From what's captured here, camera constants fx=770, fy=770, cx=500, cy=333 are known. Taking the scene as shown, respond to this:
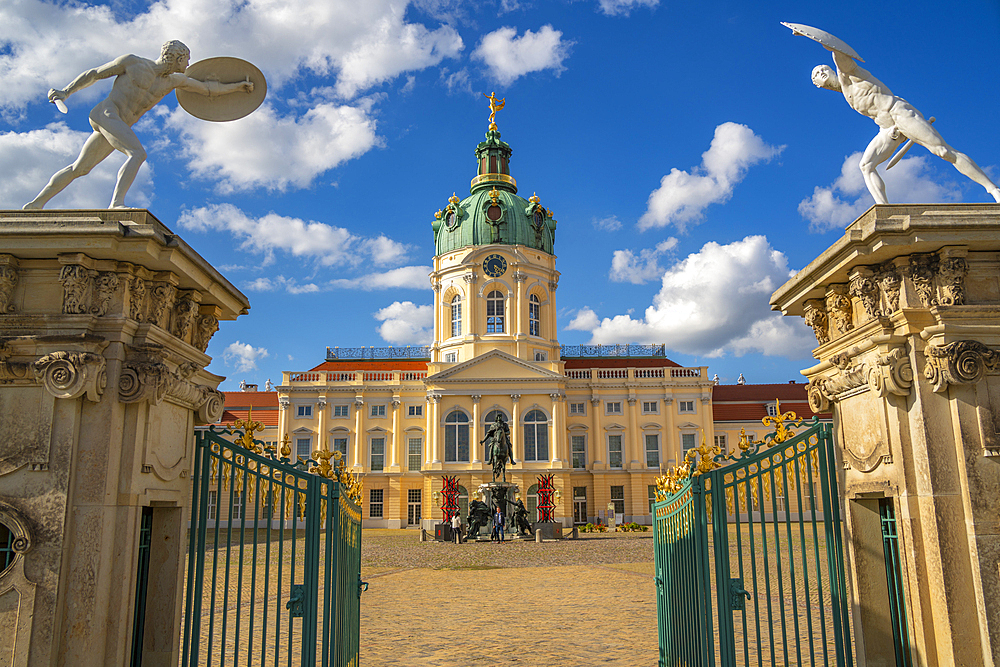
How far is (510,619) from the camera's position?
1184cm

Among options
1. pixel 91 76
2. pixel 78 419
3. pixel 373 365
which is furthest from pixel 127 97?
pixel 373 365

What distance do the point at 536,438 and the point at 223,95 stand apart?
42058 mm

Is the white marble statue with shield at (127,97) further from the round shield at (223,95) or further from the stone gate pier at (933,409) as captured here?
the stone gate pier at (933,409)

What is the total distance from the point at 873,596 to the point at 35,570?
19.0ft

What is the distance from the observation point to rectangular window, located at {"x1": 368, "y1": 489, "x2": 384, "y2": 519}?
160ft

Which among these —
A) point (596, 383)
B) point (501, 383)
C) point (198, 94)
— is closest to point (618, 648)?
point (198, 94)

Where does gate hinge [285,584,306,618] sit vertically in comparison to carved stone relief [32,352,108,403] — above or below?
below

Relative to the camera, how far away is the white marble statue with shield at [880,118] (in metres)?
5.50

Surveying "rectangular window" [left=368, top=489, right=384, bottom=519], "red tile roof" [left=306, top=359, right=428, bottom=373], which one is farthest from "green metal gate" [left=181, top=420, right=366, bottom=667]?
"red tile roof" [left=306, top=359, right=428, bottom=373]

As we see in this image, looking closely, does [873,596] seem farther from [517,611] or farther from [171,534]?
[517,611]

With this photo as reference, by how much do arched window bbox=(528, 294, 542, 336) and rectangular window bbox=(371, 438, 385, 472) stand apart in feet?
39.9

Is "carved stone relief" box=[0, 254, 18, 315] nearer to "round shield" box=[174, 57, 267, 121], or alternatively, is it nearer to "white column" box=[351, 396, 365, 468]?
"round shield" box=[174, 57, 267, 121]

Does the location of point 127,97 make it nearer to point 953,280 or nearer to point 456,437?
point 953,280

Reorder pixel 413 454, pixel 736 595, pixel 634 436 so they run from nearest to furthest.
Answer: pixel 736 595 → pixel 634 436 → pixel 413 454
